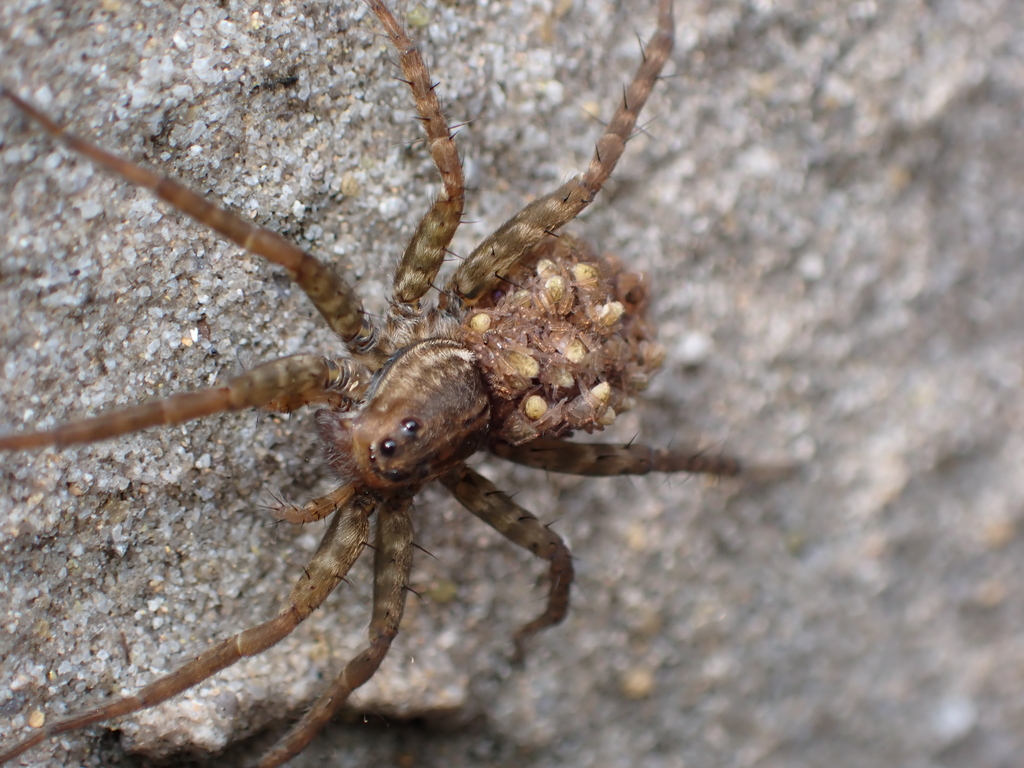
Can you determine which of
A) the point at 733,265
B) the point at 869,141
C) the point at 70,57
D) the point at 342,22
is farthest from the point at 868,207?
the point at 70,57

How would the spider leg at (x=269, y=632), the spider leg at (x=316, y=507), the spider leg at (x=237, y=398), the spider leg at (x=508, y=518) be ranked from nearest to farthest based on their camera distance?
the spider leg at (x=237, y=398) → the spider leg at (x=269, y=632) → the spider leg at (x=316, y=507) → the spider leg at (x=508, y=518)

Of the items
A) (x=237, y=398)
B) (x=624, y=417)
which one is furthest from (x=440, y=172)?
(x=624, y=417)

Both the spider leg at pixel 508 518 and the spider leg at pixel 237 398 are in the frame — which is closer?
the spider leg at pixel 237 398

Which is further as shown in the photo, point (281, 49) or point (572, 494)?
point (572, 494)

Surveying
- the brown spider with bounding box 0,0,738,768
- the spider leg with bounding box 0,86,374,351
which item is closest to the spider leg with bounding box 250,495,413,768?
the brown spider with bounding box 0,0,738,768

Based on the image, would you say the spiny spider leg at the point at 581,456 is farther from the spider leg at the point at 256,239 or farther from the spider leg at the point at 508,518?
the spider leg at the point at 256,239

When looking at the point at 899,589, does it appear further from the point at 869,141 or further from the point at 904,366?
the point at 869,141

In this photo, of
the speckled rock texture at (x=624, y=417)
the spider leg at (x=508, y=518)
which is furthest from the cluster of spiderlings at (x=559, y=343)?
the speckled rock texture at (x=624, y=417)
